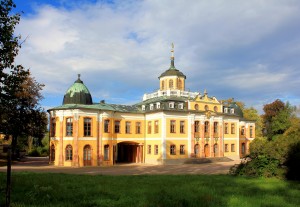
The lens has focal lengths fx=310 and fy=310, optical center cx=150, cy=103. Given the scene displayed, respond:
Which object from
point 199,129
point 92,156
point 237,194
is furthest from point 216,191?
point 199,129

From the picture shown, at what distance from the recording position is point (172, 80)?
1869 inches

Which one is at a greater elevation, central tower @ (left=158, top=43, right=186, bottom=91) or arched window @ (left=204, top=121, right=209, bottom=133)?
central tower @ (left=158, top=43, right=186, bottom=91)

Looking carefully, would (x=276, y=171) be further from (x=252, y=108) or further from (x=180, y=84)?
(x=252, y=108)

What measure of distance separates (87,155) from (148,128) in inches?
385

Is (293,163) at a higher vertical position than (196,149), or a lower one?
higher

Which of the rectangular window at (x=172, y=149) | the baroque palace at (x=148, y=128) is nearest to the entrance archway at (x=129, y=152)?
the baroque palace at (x=148, y=128)

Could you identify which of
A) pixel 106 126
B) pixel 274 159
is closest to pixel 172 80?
pixel 106 126

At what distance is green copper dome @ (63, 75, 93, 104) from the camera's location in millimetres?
38219

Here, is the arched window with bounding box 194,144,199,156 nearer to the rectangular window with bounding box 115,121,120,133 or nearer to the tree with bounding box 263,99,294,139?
the rectangular window with bounding box 115,121,120,133

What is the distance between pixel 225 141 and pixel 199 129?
6067 mm

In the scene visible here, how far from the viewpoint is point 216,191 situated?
12289mm

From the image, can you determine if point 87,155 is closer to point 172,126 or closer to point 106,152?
point 106,152

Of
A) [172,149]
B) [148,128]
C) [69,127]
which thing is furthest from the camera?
[148,128]

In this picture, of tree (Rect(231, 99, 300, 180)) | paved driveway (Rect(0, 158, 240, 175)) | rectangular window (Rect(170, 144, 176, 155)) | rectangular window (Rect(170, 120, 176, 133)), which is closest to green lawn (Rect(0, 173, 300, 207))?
tree (Rect(231, 99, 300, 180))
